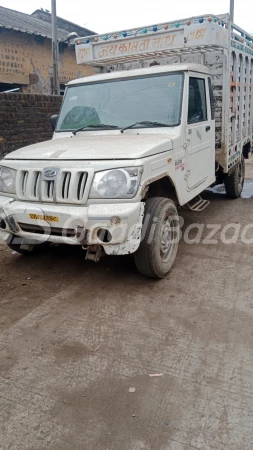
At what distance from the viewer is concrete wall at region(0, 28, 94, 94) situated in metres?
13.8

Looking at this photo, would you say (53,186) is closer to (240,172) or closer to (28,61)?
(240,172)

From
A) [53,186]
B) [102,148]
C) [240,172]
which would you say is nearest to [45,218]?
[53,186]

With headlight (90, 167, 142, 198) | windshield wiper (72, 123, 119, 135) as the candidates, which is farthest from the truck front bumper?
windshield wiper (72, 123, 119, 135)

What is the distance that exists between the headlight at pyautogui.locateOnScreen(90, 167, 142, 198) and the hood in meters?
0.14

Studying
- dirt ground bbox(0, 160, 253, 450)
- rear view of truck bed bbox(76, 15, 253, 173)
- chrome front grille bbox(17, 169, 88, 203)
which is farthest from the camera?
rear view of truck bed bbox(76, 15, 253, 173)

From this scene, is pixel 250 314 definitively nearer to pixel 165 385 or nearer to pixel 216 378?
pixel 216 378

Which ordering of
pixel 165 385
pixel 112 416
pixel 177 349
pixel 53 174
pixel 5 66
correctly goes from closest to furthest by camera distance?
pixel 112 416
pixel 165 385
pixel 177 349
pixel 53 174
pixel 5 66

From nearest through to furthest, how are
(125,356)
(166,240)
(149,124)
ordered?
(125,356)
(166,240)
(149,124)

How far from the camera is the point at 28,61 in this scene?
14766 millimetres

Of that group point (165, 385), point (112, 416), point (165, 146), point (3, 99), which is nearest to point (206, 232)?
point (165, 146)

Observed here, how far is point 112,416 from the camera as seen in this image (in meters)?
2.35

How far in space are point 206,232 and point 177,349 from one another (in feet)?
9.92

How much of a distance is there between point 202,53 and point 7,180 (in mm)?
3618

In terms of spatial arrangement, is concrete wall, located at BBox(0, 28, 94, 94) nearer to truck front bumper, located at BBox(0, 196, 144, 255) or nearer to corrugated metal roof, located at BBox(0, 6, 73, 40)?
corrugated metal roof, located at BBox(0, 6, 73, 40)
